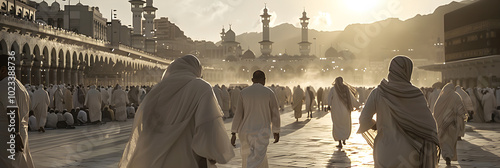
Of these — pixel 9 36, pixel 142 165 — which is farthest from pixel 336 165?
pixel 9 36

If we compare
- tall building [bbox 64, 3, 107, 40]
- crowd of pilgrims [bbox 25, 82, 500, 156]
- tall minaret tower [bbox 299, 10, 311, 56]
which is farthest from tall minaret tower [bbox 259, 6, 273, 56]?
crowd of pilgrims [bbox 25, 82, 500, 156]

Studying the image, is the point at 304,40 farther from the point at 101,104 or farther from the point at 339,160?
the point at 339,160

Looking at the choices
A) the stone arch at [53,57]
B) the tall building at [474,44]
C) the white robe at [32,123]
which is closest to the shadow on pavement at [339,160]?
the white robe at [32,123]

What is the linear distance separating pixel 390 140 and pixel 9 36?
104 ft

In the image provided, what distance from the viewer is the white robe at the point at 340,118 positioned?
10594 millimetres

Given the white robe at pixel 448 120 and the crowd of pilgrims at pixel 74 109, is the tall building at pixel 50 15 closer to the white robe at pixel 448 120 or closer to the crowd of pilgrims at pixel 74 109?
the crowd of pilgrims at pixel 74 109

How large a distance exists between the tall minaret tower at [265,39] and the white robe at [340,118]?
423 ft

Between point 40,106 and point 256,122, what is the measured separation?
10059mm

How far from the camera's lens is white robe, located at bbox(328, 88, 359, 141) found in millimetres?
10594

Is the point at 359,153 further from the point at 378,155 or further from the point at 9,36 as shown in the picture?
the point at 9,36

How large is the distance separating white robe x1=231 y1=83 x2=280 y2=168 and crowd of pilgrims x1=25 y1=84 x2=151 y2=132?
778 cm

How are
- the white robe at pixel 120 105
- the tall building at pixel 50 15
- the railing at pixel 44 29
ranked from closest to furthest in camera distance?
1. the white robe at pixel 120 105
2. the railing at pixel 44 29
3. the tall building at pixel 50 15

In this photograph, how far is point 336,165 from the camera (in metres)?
7.80

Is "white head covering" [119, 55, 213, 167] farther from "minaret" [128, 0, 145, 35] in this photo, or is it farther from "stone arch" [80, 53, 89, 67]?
"minaret" [128, 0, 145, 35]
